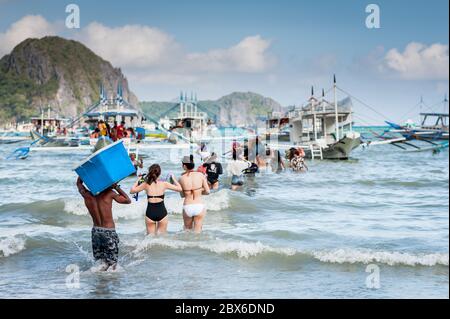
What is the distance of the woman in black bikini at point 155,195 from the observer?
897 centimetres

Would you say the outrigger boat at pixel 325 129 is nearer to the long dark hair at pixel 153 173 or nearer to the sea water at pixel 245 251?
the sea water at pixel 245 251

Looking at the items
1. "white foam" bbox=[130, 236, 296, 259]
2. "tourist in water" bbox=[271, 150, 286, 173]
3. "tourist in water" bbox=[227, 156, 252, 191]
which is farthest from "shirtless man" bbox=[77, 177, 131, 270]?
"tourist in water" bbox=[271, 150, 286, 173]

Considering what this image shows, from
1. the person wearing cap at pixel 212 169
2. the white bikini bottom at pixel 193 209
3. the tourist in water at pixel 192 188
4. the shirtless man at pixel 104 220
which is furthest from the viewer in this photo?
the person wearing cap at pixel 212 169

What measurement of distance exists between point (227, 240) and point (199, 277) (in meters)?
2.43

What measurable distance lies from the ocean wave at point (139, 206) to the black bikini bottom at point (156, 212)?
4292 mm

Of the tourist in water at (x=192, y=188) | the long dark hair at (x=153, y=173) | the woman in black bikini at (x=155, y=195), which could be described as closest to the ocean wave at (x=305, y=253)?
the woman in black bikini at (x=155, y=195)

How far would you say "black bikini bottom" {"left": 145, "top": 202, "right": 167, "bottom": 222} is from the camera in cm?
933

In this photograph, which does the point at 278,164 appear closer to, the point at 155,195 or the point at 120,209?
the point at 120,209

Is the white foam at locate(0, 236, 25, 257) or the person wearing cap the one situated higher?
the person wearing cap

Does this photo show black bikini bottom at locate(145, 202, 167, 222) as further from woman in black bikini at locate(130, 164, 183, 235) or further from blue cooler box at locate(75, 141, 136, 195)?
blue cooler box at locate(75, 141, 136, 195)

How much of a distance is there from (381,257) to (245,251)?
2.15m

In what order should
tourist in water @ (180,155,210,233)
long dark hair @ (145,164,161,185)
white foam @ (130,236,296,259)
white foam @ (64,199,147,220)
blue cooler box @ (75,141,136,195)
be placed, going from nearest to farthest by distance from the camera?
blue cooler box @ (75,141,136,195) < long dark hair @ (145,164,161,185) < white foam @ (130,236,296,259) < tourist in water @ (180,155,210,233) < white foam @ (64,199,147,220)
